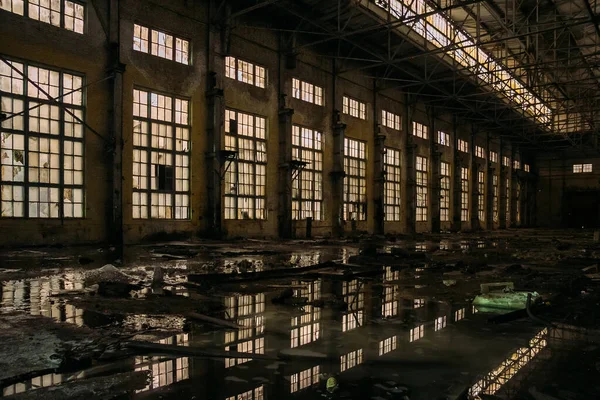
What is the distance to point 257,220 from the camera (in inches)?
773

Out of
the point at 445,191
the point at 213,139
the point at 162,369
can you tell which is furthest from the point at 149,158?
the point at 445,191

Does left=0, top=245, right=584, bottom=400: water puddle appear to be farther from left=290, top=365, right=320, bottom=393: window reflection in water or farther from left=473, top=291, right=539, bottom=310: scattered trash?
left=473, top=291, right=539, bottom=310: scattered trash

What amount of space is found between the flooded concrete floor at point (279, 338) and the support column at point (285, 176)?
12.1m

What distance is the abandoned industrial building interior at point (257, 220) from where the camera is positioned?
3.50m

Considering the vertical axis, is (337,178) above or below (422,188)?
above

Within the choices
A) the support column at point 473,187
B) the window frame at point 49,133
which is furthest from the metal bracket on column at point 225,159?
the support column at point 473,187

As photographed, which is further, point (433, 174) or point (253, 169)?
point (433, 174)

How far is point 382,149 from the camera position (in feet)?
86.9

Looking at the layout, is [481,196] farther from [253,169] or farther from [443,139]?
[253,169]

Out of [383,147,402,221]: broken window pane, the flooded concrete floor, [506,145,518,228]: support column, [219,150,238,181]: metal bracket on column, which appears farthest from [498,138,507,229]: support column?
the flooded concrete floor

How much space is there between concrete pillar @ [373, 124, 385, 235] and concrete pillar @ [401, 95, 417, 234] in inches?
124

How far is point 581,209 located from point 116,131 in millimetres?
46509

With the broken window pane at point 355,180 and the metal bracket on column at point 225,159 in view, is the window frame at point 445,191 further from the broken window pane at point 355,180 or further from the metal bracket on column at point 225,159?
the metal bracket on column at point 225,159

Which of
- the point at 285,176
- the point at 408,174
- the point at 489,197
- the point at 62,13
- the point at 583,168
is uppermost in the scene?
the point at 62,13
